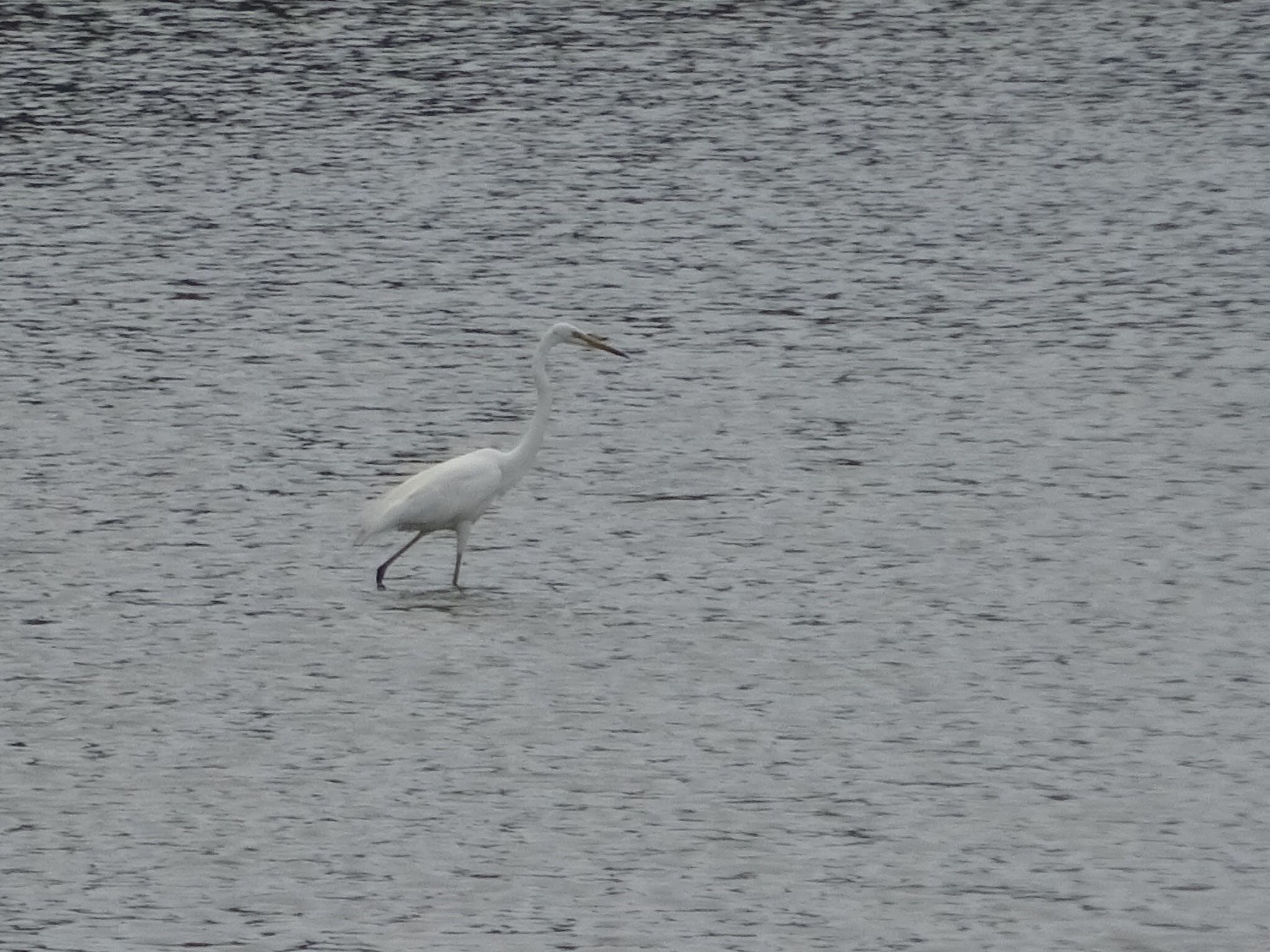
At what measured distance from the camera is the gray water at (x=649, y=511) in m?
14.9

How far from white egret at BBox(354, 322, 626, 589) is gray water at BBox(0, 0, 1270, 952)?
20.8 inches

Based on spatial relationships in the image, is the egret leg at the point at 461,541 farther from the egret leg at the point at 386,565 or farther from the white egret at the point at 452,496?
the egret leg at the point at 386,565

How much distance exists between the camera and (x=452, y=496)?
20.1 metres

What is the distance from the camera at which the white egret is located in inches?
790

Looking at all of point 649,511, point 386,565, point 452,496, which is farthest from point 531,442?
point 649,511

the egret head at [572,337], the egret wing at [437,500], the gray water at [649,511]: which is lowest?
the gray water at [649,511]

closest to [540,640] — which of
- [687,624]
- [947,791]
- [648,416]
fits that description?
[687,624]

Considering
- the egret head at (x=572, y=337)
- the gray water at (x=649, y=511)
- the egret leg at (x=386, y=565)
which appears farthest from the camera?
the egret head at (x=572, y=337)

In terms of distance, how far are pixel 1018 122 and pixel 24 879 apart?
2661 centimetres

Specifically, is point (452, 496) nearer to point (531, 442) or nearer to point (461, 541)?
point (461, 541)

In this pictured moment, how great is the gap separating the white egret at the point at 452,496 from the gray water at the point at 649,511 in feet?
1.74

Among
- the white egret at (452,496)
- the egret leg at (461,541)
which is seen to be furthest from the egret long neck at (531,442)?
the egret leg at (461,541)

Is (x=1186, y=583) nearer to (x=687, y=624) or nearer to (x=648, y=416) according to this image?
(x=687, y=624)

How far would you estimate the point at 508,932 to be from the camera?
14.0 meters
